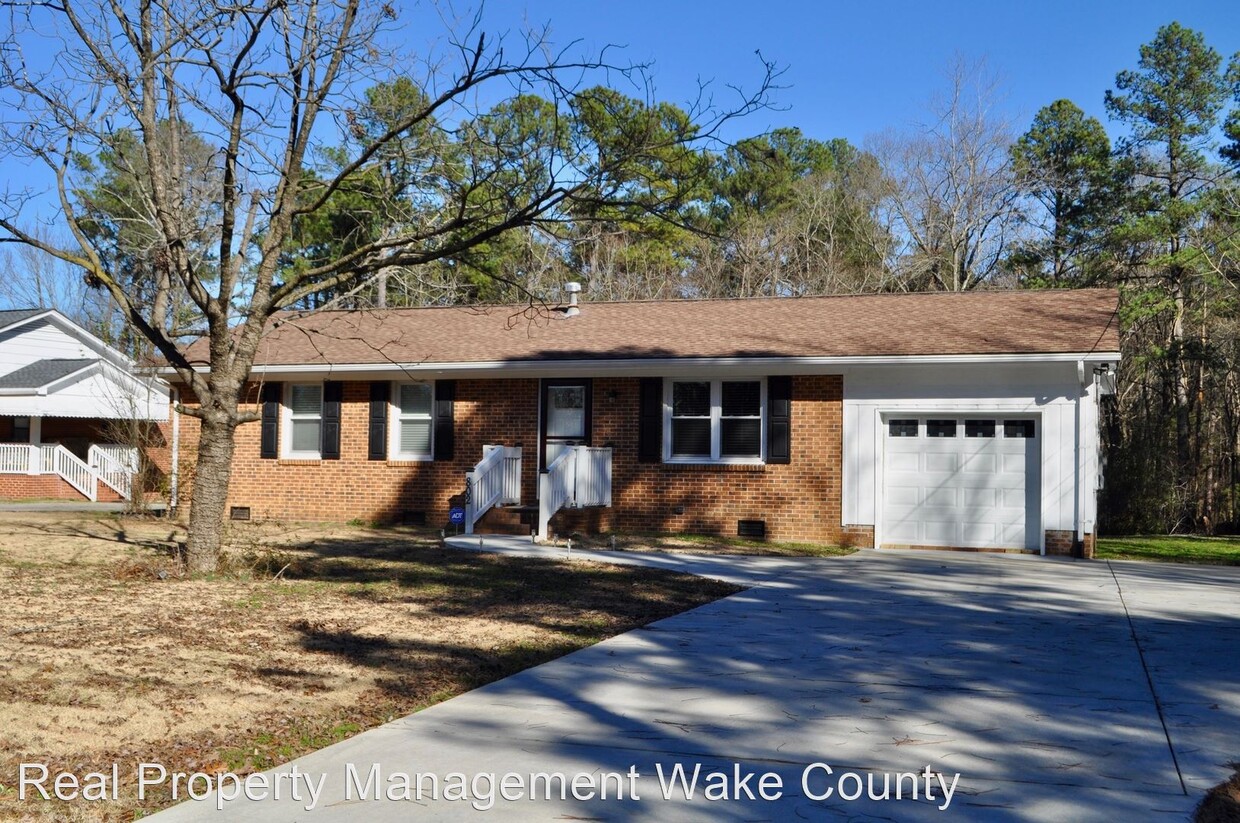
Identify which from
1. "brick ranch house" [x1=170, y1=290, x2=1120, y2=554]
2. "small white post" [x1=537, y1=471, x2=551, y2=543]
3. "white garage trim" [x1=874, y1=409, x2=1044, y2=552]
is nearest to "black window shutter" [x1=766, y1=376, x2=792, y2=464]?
"brick ranch house" [x1=170, y1=290, x2=1120, y2=554]

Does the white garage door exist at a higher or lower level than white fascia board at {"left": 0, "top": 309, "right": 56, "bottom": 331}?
lower

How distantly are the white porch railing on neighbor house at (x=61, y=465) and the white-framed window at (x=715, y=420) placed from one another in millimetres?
18108

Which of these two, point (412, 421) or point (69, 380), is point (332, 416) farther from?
point (69, 380)

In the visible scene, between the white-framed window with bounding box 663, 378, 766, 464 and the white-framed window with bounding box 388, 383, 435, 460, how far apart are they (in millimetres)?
4297

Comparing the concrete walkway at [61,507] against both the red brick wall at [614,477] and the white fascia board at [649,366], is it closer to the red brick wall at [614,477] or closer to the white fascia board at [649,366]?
the red brick wall at [614,477]

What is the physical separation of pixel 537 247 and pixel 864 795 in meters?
29.5

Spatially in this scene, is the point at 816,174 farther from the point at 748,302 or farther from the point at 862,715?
the point at 862,715

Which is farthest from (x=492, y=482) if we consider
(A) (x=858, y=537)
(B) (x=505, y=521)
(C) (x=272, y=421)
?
(A) (x=858, y=537)

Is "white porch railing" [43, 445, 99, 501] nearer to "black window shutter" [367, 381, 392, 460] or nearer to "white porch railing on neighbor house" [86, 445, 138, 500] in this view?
"white porch railing on neighbor house" [86, 445, 138, 500]

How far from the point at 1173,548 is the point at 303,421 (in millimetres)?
15374

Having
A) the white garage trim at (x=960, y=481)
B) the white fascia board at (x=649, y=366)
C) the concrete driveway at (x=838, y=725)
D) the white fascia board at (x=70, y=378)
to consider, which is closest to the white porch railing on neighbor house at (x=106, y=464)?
the white fascia board at (x=70, y=378)

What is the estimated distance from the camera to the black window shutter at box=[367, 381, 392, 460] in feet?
61.8

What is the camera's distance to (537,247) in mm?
33250

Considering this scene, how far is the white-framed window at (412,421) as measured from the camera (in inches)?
741
